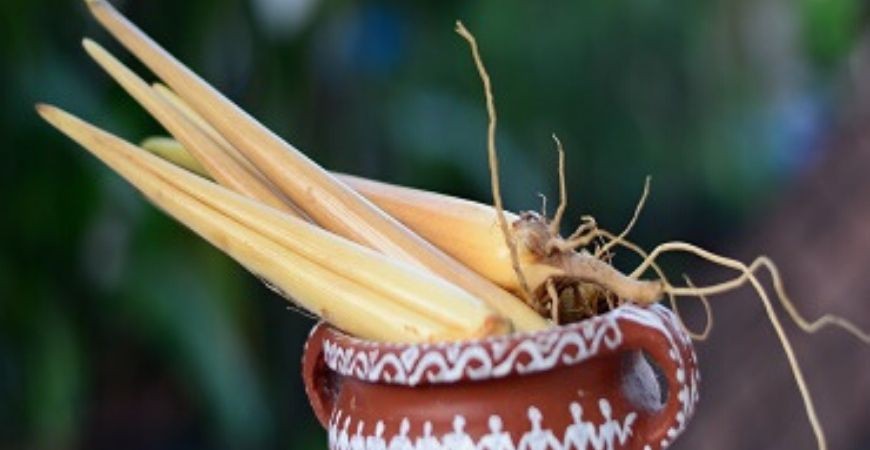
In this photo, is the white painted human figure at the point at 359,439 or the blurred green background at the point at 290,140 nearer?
the white painted human figure at the point at 359,439

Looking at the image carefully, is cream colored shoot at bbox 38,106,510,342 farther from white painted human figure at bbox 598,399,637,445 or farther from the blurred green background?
the blurred green background

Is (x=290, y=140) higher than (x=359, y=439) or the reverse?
higher

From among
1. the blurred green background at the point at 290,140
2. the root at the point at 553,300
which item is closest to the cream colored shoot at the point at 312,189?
the root at the point at 553,300

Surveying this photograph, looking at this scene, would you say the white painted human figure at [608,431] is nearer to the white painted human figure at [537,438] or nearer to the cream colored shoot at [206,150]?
the white painted human figure at [537,438]

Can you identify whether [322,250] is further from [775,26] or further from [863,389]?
[775,26]

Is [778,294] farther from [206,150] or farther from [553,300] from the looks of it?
[206,150]

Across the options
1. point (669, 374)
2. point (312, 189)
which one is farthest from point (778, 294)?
point (312, 189)

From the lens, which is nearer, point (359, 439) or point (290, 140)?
point (359, 439)
